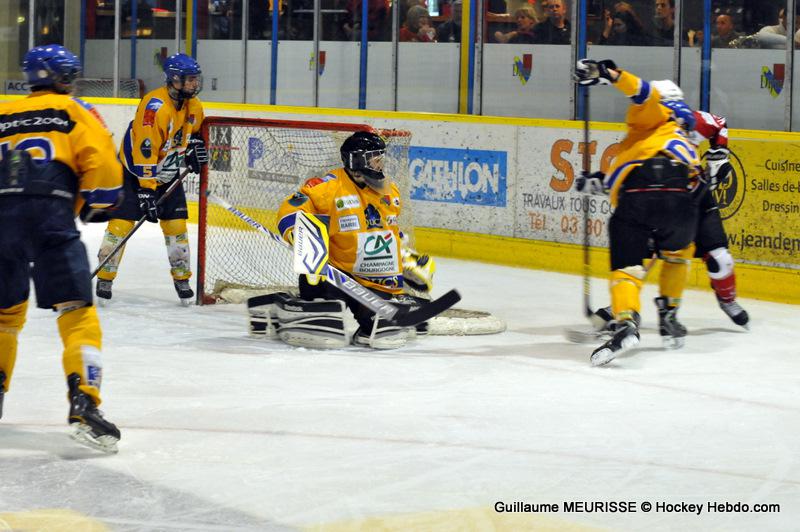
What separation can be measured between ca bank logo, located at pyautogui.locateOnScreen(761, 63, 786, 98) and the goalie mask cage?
225 centimetres

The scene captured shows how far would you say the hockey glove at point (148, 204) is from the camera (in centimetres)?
649

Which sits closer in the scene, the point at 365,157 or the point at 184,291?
Result: the point at 365,157

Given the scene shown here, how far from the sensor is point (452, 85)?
370 inches

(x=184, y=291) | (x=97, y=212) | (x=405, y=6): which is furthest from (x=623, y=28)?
(x=97, y=212)

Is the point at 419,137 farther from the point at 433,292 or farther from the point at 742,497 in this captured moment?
the point at 742,497

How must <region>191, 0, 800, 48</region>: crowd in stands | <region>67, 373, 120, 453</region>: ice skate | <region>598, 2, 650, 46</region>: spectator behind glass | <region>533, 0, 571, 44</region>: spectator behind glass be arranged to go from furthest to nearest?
<region>533, 0, 571, 44</region>: spectator behind glass → <region>598, 2, 650, 46</region>: spectator behind glass → <region>191, 0, 800, 48</region>: crowd in stands → <region>67, 373, 120, 453</region>: ice skate

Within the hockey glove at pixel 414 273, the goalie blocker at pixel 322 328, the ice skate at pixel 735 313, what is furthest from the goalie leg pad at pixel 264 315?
the ice skate at pixel 735 313

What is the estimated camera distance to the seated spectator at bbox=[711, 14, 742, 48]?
25.3 feet

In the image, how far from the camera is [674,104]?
5520 mm

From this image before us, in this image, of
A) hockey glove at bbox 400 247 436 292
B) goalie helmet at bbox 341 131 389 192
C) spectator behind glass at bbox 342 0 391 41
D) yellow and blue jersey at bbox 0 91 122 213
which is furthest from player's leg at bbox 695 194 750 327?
spectator behind glass at bbox 342 0 391 41

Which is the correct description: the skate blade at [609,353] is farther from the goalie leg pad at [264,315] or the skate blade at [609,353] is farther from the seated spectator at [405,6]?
the seated spectator at [405,6]

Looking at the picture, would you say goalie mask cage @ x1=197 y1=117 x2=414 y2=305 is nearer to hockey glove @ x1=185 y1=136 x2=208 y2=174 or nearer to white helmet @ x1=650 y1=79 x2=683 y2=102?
hockey glove @ x1=185 y1=136 x2=208 y2=174

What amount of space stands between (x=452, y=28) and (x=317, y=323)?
173 inches

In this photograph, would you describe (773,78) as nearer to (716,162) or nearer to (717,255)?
(716,162)
